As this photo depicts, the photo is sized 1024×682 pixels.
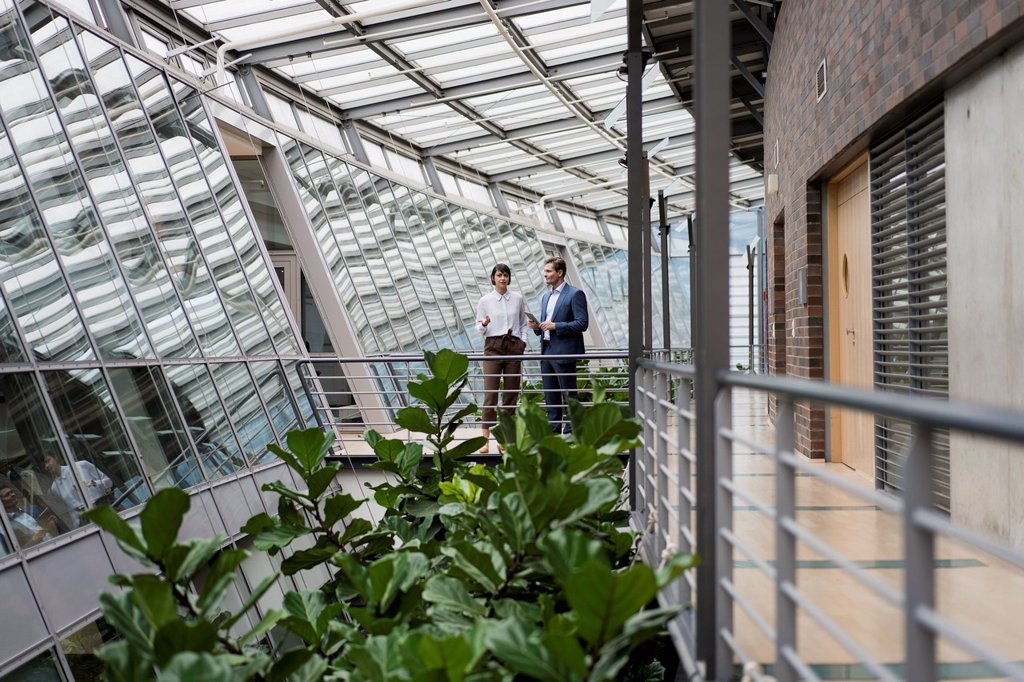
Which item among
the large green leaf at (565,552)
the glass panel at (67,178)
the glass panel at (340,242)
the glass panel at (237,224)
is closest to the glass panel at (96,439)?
the glass panel at (67,178)

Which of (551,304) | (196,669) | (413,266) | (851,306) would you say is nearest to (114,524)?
(196,669)

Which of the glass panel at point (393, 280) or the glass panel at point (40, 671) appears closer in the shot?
the glass panel at point (40, 671)

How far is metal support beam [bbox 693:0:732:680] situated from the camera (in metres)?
2.23

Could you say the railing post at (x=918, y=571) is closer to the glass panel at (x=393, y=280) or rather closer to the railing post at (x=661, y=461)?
the railing post at (x=661, y=461)

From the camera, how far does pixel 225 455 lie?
27.3 feet

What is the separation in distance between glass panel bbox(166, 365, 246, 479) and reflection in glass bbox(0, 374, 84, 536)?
5.96ft

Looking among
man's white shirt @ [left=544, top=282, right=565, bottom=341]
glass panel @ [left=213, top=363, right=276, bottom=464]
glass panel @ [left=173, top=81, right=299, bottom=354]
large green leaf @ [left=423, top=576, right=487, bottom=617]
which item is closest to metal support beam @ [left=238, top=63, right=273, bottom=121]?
glass panel @ [left=173, top=81, right=299, bottom=354]

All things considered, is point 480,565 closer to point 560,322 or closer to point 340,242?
point 560,322

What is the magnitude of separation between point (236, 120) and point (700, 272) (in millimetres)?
10034

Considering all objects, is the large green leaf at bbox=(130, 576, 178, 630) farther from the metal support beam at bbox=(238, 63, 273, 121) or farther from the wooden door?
the metal support beam at bbox=(238, 63, 273, 121)

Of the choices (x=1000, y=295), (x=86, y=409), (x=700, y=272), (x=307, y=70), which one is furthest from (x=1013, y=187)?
(x=307, y=70)

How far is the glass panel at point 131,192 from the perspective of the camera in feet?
26.5

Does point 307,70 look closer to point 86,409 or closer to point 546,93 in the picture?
point 546,93

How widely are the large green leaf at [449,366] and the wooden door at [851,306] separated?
304 centimetres
